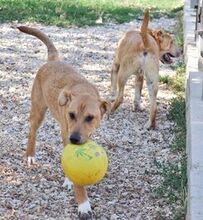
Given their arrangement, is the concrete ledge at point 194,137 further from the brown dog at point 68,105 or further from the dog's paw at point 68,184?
the dog's paw at point 68,184

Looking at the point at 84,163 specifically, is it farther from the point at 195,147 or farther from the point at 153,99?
the point at 153,99

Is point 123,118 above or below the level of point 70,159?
below

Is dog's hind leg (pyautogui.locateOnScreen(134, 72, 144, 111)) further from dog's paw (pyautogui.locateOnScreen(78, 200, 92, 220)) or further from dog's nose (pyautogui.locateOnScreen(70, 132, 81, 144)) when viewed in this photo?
dog's nose (pyautogui.locateOnScreen(70, 132, 81, 144))

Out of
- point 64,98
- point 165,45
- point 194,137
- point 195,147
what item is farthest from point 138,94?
point 64,98

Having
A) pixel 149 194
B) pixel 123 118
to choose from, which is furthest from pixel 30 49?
pixel 149 194

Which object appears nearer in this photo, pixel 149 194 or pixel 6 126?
pixel 149 194

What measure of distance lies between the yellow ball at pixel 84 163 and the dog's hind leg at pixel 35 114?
131cm

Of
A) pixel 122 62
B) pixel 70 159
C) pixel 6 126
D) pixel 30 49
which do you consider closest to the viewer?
pixel 70 159

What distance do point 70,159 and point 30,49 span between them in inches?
255

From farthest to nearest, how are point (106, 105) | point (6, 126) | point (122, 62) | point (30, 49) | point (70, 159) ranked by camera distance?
point (30, 49)
point (122, 62)
point (6, 126)
point (106, 105)
point (70, 159)

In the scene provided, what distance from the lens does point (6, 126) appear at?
22.5ft

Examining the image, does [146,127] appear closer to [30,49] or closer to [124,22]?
[30,49]

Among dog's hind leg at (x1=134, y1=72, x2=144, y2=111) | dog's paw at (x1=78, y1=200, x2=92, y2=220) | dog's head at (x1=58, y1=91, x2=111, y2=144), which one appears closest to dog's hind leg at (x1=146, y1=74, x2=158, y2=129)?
dog's hind leg at (x1=134, y1=72, x2=144, y2=111)

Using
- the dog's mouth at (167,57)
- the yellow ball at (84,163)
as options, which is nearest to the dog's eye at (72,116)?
the yellow ball at (84,163)
